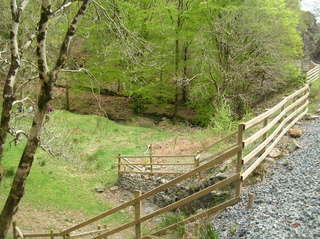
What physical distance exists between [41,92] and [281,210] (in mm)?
4449

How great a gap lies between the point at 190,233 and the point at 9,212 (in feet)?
10.3

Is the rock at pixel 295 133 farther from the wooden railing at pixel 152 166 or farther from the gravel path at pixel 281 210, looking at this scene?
the wooden railing at pixel 152 166

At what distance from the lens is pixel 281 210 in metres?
5.66

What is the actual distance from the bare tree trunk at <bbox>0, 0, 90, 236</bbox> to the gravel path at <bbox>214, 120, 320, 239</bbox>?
3388mm

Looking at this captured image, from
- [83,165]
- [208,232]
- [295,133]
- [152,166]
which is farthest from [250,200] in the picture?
[83,165]

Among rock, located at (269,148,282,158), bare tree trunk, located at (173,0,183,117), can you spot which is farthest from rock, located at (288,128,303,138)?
bare tree trunk, located at (173,0,183,117)

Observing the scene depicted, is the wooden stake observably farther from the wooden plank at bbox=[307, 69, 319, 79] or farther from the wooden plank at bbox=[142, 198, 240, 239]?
the wooden plank at bbox=[307, 69, 319, 79]

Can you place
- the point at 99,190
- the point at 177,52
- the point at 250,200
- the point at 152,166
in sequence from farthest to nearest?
1. the point at 177,52
2. the point at 152,166
3. the point at 99,190
4. the point at 250,200

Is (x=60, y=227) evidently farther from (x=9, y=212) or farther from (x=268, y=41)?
(x=268, y=41)

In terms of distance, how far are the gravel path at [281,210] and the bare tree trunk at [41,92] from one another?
Result: 339 centimetres

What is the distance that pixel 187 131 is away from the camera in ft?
71.4

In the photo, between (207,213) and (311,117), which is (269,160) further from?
(311,117)

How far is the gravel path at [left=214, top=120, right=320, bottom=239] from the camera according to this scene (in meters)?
5.06

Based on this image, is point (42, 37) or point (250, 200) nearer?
point (42, 37)
